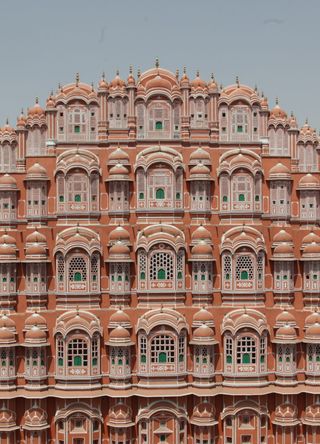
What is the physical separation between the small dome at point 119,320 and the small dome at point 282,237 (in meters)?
9.99

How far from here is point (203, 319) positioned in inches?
1526

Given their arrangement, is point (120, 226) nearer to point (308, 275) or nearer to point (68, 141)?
point (68, 141)

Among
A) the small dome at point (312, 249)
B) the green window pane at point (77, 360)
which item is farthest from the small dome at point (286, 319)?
the green window pane at point (77, 360)

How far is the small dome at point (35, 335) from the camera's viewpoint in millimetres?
38062

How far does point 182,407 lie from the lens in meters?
38.6

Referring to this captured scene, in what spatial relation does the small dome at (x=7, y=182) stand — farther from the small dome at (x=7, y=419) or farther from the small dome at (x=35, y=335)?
the small dome at (x=7, y=419)

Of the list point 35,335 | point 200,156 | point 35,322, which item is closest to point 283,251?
point 200,156

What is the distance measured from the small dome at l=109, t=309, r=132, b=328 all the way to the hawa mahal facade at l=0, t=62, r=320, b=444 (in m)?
0.10

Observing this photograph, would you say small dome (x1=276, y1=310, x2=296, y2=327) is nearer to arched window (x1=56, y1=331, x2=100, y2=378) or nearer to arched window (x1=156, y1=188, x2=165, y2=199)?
arched window (x1=156, y1=188, x2=165, y2=199)

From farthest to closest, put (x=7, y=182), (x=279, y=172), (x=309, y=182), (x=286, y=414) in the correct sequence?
1. (x=309, y=182)
2. (x=279, y=172)
3. (x=7, y=182)
4. (x=286, y=414)

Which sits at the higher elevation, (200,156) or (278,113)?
(278,113)

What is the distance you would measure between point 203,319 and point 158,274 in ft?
12.2

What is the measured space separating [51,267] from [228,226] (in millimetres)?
10801

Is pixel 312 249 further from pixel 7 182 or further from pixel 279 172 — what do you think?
pixel 7 182
